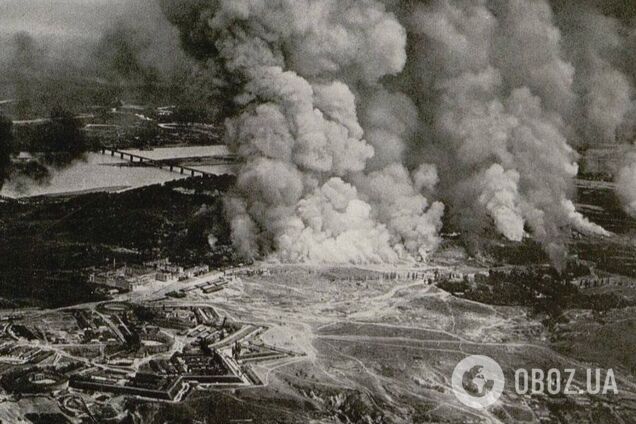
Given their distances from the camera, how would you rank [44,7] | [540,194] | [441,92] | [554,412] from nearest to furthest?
1. [554,412]
2. [44,7]
3. [540,194]
4. [441,92]

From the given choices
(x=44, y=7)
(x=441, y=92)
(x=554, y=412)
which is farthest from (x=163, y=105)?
(x=554, y=412)

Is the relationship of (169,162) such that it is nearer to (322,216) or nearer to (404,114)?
(322,216)

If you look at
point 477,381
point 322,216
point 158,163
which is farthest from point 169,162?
point 477,381

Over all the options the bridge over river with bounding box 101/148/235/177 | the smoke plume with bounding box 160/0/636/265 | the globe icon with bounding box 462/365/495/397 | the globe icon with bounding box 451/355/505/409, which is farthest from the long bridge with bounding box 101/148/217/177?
the globe icon with bounding box 462/365/495/397

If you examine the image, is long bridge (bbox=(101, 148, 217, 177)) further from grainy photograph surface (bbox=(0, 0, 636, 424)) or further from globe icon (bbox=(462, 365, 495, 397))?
globe icon (bbox=(462, 365, 495, 397))

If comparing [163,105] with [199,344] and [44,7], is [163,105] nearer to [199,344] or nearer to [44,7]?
[44,7]

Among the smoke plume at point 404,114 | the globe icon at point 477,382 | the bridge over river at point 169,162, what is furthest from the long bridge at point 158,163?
the globe icon at point 477,382
